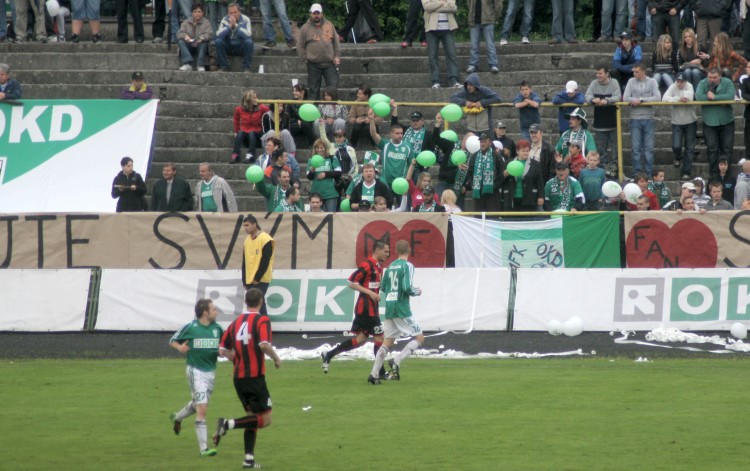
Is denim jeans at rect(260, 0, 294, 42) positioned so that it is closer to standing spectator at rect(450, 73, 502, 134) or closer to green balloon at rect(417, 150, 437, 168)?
standing spectator at rect(450, 73, 502, 134)

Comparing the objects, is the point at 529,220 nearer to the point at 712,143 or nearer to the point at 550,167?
the point at 550,167

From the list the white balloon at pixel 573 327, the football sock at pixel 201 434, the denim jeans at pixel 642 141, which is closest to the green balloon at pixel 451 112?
the denim jeans at pixel 642 141

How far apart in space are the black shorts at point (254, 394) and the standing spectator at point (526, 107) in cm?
1357

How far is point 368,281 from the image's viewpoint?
17.2 metres

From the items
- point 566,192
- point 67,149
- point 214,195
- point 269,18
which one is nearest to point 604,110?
point 566,192

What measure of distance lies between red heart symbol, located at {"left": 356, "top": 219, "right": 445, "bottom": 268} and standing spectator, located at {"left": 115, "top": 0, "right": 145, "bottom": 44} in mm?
10866

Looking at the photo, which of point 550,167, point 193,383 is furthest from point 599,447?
point 550,167

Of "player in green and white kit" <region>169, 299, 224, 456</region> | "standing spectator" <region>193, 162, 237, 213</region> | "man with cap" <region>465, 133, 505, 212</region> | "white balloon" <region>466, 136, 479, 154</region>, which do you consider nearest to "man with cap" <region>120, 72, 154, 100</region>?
"standing spectator" <region>193, 162, 237, 213</region>

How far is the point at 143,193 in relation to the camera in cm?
2328

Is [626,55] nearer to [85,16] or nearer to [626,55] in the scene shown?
[626,55]

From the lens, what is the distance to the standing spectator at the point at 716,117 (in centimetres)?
2411

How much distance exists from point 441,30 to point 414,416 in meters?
14.7

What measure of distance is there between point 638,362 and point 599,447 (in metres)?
6.22

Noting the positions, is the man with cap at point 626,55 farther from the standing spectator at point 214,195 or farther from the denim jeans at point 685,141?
the standing spectator at point 214,195
